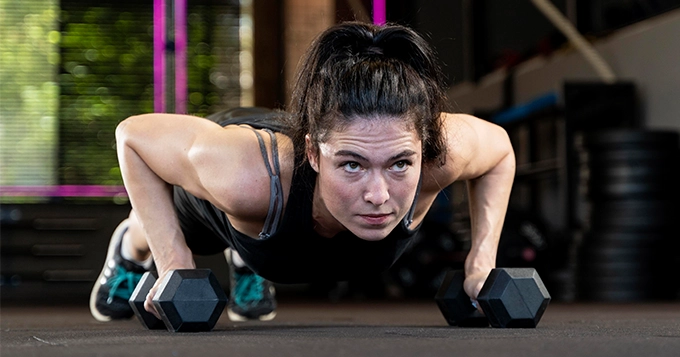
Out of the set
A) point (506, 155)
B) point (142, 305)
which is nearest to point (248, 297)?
point (142, 305)

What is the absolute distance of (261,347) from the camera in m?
1.50

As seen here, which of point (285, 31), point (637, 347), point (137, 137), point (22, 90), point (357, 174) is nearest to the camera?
point (637, 347)

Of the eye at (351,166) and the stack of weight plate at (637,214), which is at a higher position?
the eye at (351,166)

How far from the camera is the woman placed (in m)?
1.73

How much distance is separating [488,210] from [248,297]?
94cm

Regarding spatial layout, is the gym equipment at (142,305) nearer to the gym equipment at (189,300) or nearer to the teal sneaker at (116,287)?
the gym equipment at (189,300)

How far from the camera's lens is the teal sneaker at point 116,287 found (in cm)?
280

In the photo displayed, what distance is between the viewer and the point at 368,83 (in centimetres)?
174

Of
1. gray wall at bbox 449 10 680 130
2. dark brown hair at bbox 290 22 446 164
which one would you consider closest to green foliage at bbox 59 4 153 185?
gray wall at bbox 449 10 680 130

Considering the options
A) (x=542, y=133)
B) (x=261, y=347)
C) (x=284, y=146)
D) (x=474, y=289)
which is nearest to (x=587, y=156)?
(x=542, y=133)

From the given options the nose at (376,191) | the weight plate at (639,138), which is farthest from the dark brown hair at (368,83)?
the weight plate at (639,138)

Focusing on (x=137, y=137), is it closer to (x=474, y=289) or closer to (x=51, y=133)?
(x=474, y=289)

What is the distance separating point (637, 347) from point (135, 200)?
45.0 inches

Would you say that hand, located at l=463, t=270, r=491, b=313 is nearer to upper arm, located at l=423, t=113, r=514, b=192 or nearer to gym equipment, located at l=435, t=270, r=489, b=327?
gym equipment, located at l=435, t=270, r=489, b=327
